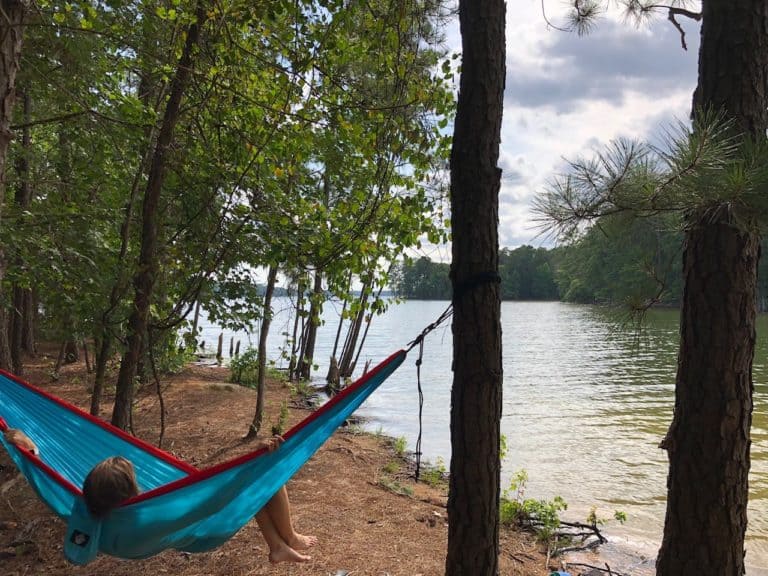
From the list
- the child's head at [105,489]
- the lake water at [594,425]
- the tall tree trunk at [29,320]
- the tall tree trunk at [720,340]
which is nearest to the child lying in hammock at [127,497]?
the child's head at [105,489]

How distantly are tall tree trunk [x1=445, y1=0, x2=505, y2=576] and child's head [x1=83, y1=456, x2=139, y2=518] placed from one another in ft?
3.92

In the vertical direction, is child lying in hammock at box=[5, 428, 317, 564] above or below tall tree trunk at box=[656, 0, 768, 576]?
below

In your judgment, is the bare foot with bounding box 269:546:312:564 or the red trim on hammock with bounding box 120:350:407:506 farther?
the bare foot with bounding box 269:546:312:564

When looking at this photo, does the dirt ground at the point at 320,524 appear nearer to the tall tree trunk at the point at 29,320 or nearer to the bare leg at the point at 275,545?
the bare leg at the point at 275,545

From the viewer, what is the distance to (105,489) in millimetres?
1935

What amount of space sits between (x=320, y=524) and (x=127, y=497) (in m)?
1.71

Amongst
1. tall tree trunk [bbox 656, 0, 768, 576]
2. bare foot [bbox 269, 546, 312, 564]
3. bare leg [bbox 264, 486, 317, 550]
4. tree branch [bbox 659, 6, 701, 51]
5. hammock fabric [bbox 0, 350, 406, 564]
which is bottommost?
bare foot [bbox 269, 546, 312, 564]

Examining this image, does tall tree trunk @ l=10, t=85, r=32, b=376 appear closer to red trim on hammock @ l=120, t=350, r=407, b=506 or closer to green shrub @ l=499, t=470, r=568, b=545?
red trim on hammock @ l=120, t=350, r=407, b=506

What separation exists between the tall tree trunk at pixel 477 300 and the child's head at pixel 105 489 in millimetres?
1196

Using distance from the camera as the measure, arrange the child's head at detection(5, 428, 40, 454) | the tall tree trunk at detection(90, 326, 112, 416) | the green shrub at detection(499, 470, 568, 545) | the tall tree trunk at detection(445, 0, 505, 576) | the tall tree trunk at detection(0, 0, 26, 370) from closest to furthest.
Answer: the tall tree trunk at detection(0, 0, 26, 370) → the tall tree trunk at detection(445, 0, 505, 576) → the child's head at detection(5, 428, 40, 454) → the tall tree trunk at detection(90, 326, 112, 416) → the green shrub at detection(499, 470, 568, 545)

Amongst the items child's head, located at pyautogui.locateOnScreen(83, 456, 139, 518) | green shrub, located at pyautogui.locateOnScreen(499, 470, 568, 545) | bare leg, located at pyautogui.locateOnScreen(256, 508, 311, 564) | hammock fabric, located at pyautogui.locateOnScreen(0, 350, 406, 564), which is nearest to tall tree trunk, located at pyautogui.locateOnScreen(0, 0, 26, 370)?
child's head, located at pyautogui.locateOnScreen(83, 456, 139, 518)

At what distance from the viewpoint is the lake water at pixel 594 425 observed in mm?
4504

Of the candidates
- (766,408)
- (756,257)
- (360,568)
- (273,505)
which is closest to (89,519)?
(273,505)

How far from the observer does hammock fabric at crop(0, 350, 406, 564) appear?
6.24ft
